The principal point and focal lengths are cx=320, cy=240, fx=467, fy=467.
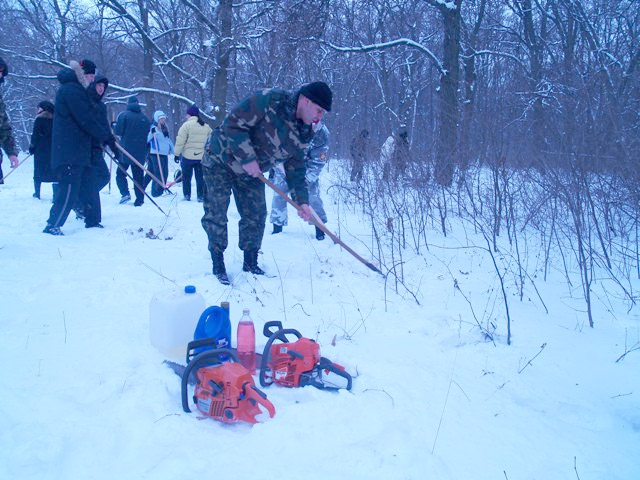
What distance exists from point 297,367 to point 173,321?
2.69 ft

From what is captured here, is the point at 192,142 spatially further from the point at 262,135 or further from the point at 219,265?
the point at 262,135

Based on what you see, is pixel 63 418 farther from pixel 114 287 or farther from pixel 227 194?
pixel 227 194

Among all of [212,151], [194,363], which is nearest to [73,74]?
[212,151]

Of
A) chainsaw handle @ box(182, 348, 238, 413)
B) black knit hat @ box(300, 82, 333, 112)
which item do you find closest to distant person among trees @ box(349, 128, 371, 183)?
black knit hat @ box(300, 82, 333, 112)

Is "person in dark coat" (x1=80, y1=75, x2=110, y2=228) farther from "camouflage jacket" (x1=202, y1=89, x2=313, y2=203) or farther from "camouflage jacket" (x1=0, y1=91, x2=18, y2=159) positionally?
"camouflage jacket" (x1=202, y1=89, x2=313, y2=203)

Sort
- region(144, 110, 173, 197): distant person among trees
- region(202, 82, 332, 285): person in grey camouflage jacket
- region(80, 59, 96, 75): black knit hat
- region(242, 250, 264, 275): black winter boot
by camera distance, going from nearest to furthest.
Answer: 1. region(202, 82, 332, 285): person in grey camouflage jacket
2. region(242, 250, 264, 275): black winter boot
3. region(80, 59, 96, 75): black knit hat
4. region(144, 110, 173, 197): distant person among trees

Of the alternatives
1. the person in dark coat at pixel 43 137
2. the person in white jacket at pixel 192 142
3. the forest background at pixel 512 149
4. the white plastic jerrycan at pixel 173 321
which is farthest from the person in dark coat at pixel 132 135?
the white plastic jerrycan at pixel 173 321

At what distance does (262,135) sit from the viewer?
3615 millimetres

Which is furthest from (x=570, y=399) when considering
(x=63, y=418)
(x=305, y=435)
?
(x=63, y=418)

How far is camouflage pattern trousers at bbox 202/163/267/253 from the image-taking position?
12.6 feet

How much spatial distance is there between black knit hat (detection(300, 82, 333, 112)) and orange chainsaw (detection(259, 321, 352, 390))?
163 cm

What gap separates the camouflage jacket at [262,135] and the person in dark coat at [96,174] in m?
2.51

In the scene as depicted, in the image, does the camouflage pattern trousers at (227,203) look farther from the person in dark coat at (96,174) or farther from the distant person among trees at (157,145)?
the distant person among trees at (157,145)

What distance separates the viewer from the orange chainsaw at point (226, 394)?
211 centimetres
